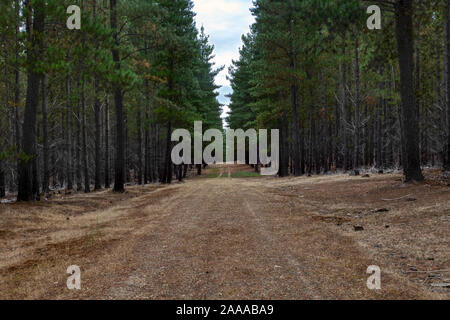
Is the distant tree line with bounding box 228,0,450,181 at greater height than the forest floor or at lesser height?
greater

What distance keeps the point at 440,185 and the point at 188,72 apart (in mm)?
21006

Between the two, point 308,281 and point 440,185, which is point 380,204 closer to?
point 440,185

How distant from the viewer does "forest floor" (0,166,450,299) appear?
12.5 ft

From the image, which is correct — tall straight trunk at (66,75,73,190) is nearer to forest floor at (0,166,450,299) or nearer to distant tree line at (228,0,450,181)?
forest floor at (0,166,450,299)

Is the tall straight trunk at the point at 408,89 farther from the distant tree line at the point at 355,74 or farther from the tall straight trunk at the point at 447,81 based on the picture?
the tall straight trunk at the point at 447,81

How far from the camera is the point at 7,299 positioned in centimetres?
359

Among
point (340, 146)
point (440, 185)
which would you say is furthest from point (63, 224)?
point (340, 146)

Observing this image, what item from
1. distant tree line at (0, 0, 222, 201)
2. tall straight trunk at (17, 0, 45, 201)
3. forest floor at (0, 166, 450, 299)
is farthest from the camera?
tall straight trunk at (17, 0, 45, 201)

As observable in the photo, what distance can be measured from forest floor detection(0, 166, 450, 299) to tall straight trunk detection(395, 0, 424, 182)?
1278 millimetres

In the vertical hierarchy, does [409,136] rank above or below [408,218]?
above

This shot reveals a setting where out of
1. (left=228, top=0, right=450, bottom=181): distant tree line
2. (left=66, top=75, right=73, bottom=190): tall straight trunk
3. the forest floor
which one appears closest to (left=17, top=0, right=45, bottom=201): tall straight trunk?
the forest floor

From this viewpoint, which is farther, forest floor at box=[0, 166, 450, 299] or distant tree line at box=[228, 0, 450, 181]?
distant tree line at box=[228, 0, 450, 181]

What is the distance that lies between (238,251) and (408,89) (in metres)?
10.1

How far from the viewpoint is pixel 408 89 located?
11.7m
